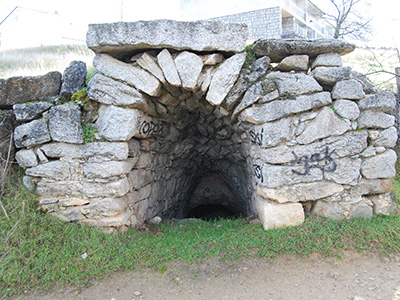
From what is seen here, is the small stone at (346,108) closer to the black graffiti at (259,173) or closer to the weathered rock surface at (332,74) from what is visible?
the weathered rock surface at (332,74)

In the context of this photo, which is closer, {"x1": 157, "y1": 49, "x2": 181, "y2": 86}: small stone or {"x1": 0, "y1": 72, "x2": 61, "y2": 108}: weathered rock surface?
{"x1": 157, "y1": 49, "x2": 181, "y2": 86}: small stone

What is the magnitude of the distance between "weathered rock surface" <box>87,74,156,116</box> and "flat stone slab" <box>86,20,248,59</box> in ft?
1.30

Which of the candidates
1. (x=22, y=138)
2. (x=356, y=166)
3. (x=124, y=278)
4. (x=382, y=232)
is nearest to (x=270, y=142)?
(x=356, y=166)

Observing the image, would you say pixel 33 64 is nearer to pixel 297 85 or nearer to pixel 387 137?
pixel 297 85

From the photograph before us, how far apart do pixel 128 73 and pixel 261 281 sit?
2.58 m

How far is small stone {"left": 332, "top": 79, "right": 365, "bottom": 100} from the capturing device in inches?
117

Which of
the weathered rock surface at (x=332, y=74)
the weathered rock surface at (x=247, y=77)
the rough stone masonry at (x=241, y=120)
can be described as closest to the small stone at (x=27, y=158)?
the rough stone masonry at (x=241, y=120)

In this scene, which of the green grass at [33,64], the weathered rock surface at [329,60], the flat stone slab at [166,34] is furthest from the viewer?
the green grass at [33,64]

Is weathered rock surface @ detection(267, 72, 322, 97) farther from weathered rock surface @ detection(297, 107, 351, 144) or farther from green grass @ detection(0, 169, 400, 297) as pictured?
green grass @ detection(0, 169, 400, 297)

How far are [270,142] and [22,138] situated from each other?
9.40 ft

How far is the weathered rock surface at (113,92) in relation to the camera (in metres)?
3.07

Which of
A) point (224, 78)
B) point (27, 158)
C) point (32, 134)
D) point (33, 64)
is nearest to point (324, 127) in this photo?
point (224, 78)

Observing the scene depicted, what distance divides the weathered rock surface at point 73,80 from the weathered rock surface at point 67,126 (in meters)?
0.36

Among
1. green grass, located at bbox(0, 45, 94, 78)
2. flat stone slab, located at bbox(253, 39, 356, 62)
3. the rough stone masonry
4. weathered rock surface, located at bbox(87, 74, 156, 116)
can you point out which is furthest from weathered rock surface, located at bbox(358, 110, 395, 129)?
green grass, located at bbox(0, 45, 94, 78)
